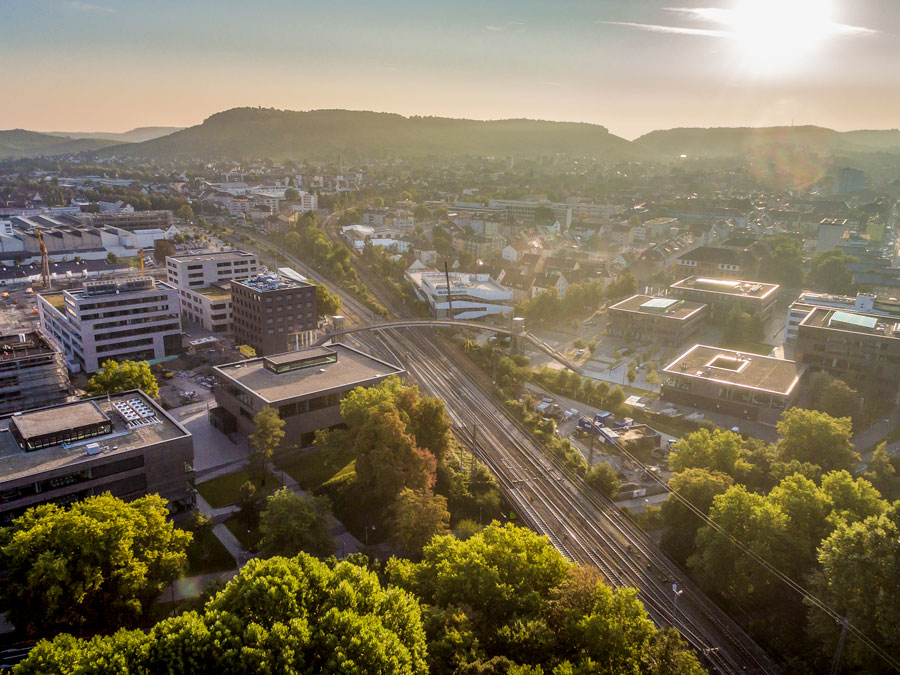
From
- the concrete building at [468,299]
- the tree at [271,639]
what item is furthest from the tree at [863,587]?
the concrete building at [468,299]

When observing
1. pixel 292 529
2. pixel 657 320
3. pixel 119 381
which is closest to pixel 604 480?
pixel 292 529

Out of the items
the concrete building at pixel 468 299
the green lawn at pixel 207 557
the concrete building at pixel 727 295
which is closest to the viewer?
the green lawn at pixel 207 557

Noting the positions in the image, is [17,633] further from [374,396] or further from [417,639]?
[374,396]

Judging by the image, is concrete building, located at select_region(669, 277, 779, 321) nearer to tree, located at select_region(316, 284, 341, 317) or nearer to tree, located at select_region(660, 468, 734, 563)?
tree, located at select_region(316, 284, 341, 317)

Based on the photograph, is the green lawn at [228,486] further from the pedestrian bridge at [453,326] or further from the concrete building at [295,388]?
the pedestrian bridge at [453,326]

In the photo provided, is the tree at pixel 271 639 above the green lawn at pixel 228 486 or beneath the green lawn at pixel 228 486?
above

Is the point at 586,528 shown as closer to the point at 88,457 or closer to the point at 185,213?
the point at 88,457
